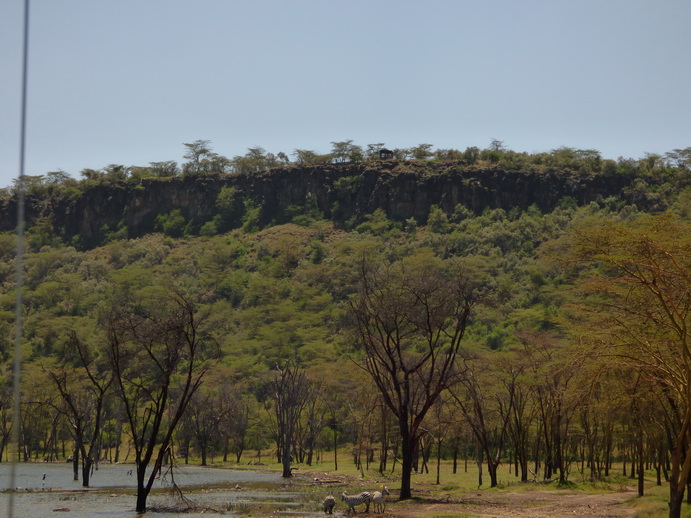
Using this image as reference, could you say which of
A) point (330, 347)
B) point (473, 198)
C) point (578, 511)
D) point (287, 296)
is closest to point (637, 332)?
point (578, 511)

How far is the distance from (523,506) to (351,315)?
3769 cm

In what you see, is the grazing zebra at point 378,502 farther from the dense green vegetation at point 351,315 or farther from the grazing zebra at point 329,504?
the dense green vegetation at point 351,315

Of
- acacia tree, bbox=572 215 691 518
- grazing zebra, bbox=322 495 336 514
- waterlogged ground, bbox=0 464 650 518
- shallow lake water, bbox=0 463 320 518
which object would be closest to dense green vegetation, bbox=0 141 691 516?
acacia tree, bbox=572 215 691 518

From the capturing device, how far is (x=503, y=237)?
134 m

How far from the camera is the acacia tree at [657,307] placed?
19.3 meters

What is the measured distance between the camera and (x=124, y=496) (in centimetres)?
3509

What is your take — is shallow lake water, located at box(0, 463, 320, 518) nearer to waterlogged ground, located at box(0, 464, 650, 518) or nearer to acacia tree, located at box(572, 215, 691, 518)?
waterlogged ground, located at box(0, 464, 650, 518)

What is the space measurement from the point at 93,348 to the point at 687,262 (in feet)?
281

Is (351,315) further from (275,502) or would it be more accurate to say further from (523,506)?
(523,506)

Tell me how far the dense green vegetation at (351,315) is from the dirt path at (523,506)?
342 cm

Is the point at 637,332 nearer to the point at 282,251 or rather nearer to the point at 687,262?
the point at 687,262

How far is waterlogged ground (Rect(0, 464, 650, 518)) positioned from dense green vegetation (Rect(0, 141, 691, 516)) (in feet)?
12.8

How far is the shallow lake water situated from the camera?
2838 centimetres

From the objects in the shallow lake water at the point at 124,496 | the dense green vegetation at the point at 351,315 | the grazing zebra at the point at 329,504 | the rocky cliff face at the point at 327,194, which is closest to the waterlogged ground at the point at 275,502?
the shallow lake water at the point at 124,496
